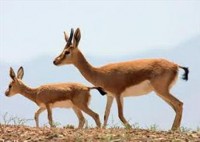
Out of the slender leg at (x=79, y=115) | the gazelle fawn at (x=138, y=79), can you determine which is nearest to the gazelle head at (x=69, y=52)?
the gazelle fawn at (x=138, y=79)

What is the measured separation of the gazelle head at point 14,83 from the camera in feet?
69.8

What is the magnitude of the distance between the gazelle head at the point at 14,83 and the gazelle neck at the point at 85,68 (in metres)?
5.38

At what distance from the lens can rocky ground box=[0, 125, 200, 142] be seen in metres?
9.32

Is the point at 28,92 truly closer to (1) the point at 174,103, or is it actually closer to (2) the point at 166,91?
(2) the point at 166,91

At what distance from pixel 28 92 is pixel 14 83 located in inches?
55.5

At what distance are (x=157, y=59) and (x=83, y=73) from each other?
2.31 metres

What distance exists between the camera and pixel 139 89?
46.8 ft

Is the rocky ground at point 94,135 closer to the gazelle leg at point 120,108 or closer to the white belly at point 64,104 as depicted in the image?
the gazelle leg at point 120,108

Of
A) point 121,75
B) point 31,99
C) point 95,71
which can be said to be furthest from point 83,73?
point 31,99

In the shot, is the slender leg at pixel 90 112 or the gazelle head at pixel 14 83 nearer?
the slender leg at pixel 90 112

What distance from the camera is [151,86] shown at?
14.1 metres

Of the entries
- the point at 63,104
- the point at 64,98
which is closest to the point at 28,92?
the point at 63,104

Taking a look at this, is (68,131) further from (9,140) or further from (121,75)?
(121,75)

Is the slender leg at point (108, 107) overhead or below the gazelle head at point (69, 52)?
below
